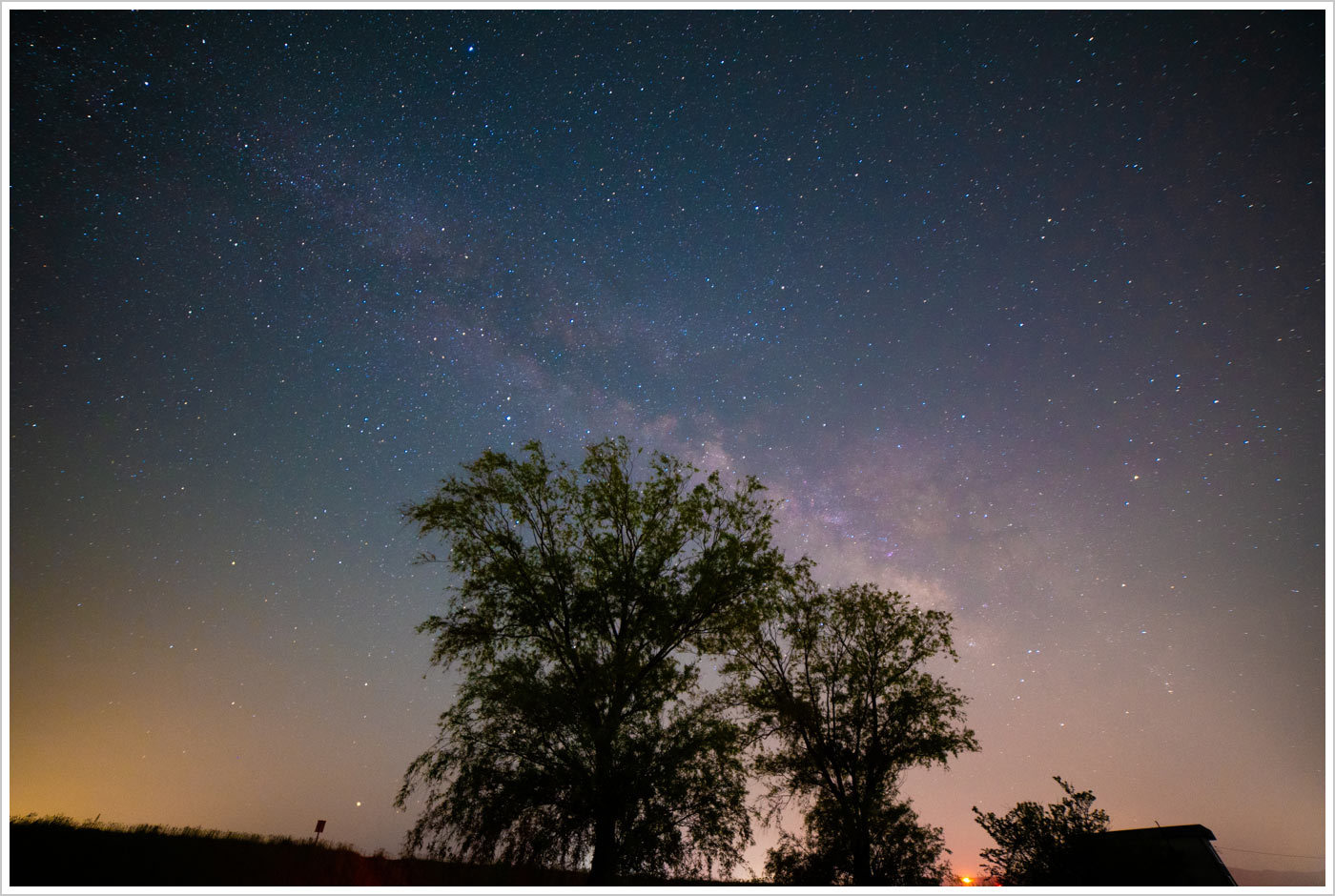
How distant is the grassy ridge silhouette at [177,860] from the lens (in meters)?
6.50

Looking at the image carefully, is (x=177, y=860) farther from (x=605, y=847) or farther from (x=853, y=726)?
(x=853, y=726)

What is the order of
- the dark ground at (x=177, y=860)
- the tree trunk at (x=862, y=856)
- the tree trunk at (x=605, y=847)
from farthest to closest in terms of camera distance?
the tree trunk at (x=862, y=856) → the tree trunk at (x=605, y=847) → the dark ground at (x=177, y=860)

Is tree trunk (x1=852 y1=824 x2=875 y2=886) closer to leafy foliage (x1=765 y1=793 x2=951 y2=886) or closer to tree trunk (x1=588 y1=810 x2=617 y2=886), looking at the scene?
leafy foliage (x1=765 y1=793 x2=951 y2=886)

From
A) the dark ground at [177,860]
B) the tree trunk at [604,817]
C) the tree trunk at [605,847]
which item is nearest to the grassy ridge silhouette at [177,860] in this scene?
the dark ground at [177,860]

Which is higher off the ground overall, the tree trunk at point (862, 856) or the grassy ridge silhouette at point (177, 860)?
the grassy ridge silhouette at point (177, 860)

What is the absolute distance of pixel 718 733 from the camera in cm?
1501

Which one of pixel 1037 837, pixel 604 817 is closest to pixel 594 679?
pixel 604 817

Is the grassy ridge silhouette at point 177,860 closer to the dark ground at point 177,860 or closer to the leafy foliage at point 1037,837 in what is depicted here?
the dark ground at point 177,860

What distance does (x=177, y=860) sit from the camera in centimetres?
723

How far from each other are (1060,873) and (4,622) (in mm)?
21951

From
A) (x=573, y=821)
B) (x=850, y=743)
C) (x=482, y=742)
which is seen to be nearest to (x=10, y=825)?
(x=482, y=742)

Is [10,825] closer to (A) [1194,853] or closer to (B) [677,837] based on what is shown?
(B) [677,837]

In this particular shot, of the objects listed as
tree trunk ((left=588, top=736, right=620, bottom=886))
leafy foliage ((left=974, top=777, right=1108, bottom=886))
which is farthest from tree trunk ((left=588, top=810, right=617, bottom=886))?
leafy foliage ((left=974, top=777, right=1108, bottom=886))

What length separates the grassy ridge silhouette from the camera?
650cm
